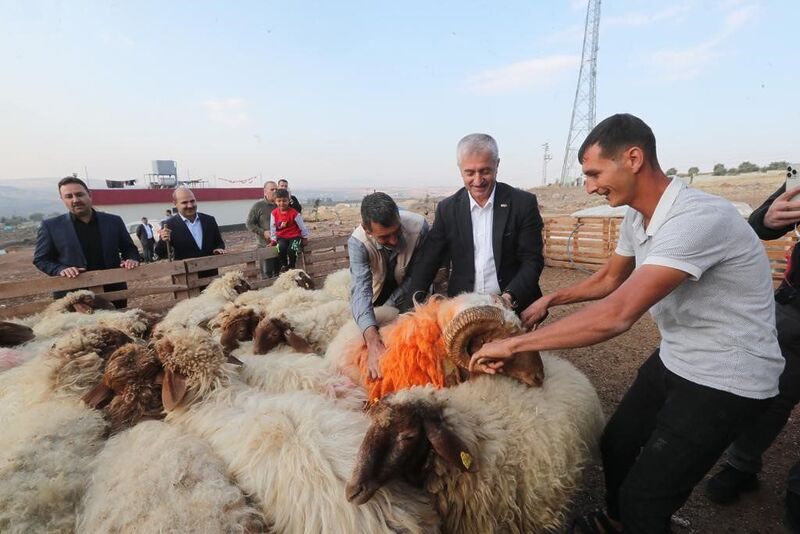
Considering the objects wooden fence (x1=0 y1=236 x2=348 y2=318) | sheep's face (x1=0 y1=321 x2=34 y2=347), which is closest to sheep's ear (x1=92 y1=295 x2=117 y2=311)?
wooden fence (x1=0 y1=236 x2=348 y2=318)

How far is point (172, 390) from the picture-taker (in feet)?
8.64

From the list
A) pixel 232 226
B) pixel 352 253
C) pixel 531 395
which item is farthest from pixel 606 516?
pixel 232 226

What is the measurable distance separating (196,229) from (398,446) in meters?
5.71

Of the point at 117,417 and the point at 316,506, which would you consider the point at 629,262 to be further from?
the point at 117,417

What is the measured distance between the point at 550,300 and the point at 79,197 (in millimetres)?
5569

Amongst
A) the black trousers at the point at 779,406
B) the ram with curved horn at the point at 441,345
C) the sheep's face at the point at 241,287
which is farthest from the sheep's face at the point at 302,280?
the black trousers at the point at 779,406

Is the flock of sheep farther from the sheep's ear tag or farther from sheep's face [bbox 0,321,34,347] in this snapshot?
sheep's face [bbox 0,321,34,347]

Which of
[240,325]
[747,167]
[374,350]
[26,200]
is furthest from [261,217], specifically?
[26,200]

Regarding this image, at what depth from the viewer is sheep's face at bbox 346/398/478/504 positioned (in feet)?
6.02

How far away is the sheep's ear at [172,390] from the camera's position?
260cm

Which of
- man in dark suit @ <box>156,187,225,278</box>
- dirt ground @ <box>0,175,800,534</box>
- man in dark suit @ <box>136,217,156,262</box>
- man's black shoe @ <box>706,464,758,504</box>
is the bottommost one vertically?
dirt ground @ <box>0,175,800,534</box>

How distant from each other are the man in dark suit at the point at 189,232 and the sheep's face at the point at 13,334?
2301 millimetres

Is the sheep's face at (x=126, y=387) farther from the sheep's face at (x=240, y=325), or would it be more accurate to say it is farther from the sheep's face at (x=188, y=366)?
the sheep's face at (x=240, y=325)

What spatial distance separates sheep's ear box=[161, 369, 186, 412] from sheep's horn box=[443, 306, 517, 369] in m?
1.79
